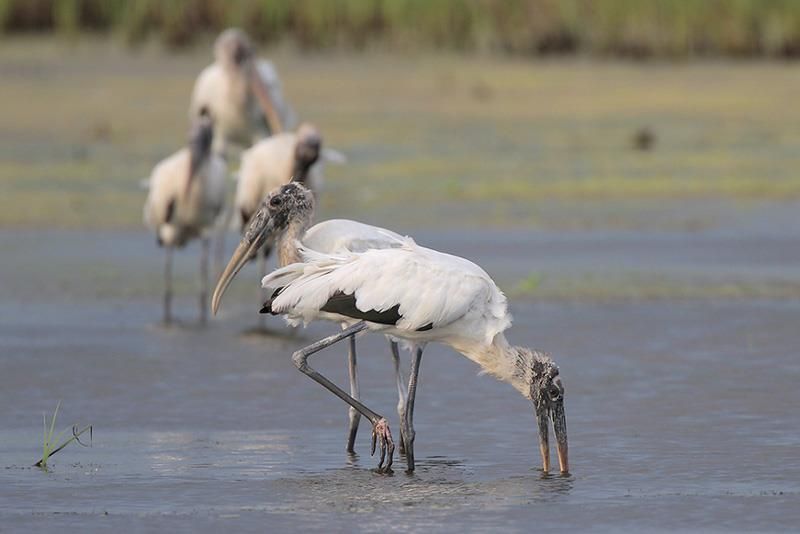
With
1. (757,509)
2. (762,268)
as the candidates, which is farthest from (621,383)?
(762,268)

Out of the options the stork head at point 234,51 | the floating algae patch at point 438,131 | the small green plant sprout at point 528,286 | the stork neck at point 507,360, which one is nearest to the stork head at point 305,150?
the small green plant sprout at point 528,286

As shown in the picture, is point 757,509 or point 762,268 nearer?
point 757,509

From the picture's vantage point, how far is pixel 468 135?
20.8m

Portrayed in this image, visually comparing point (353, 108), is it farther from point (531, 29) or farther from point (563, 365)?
point (563, 365)

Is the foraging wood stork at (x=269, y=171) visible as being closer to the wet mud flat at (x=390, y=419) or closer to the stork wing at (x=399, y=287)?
Answer: the wet mud flat at (x=390, y=419)

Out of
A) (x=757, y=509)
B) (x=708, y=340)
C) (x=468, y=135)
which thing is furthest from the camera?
(x=468, y=135)

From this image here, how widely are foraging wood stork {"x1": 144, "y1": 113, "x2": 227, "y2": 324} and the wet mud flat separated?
1.33 feet

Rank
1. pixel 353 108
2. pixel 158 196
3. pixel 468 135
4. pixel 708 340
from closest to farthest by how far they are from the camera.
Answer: pixel 708 340 < pixel 158 196 < pixel 468 135 < pixel 353 108

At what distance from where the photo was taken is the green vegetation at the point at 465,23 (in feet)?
80.6

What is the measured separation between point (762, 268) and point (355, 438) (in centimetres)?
556

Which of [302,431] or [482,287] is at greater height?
[482,287]

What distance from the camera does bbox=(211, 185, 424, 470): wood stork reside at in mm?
7871

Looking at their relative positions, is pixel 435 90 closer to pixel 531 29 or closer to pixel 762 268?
pixel 531 29

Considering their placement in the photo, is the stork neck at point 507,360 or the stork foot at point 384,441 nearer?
the stork foot at point 384,441
